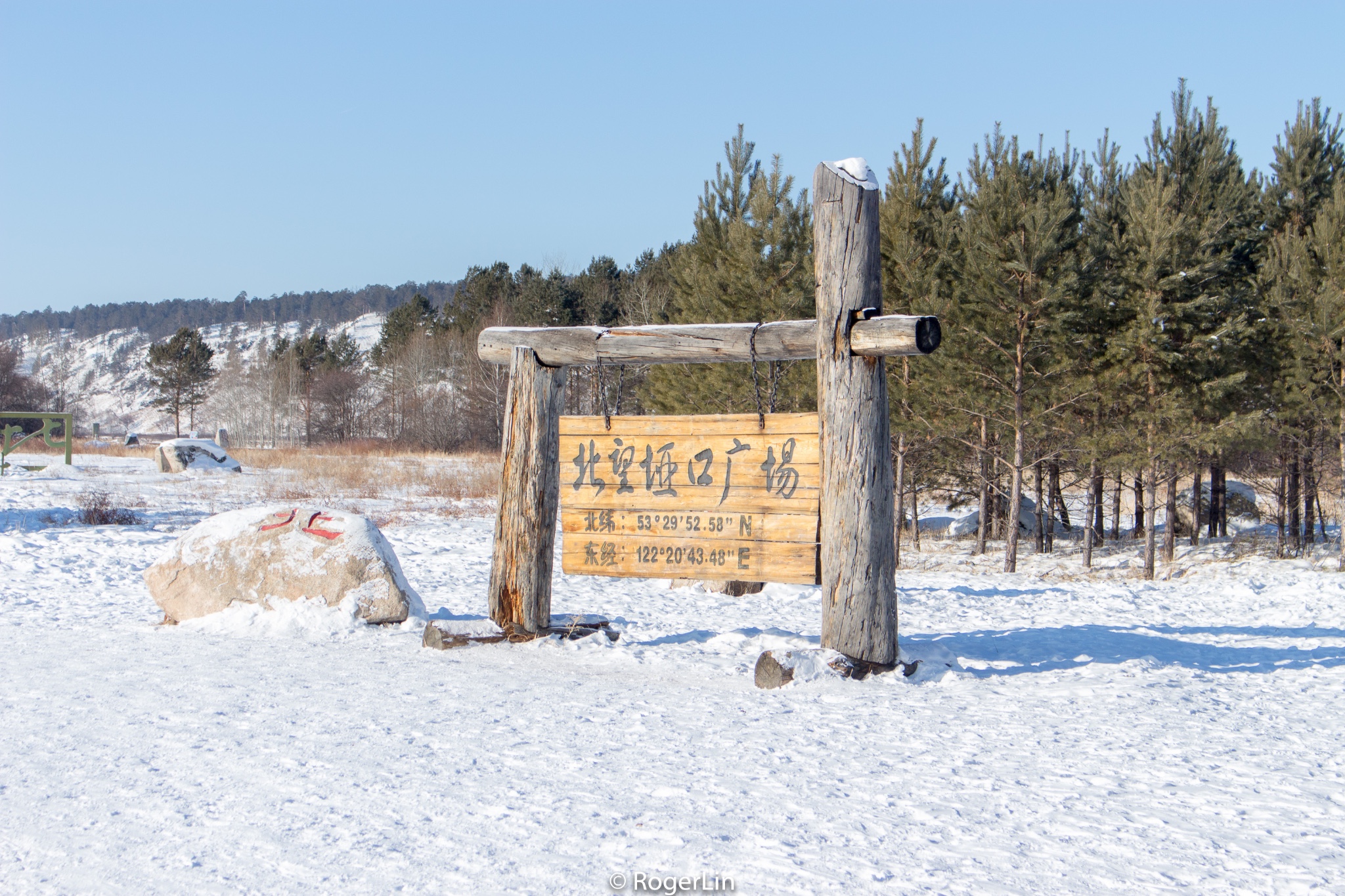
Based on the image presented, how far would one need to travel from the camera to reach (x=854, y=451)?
19.5 feet

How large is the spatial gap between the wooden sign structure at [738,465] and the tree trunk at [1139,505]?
1391 cm

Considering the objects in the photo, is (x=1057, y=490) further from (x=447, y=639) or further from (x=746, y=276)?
(x=447, y=639)

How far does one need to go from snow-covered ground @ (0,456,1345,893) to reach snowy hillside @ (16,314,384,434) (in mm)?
92114

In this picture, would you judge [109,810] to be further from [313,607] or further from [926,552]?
[926,552]

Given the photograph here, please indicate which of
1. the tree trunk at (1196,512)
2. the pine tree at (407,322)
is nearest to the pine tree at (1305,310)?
the tree trunk at (1196,512)

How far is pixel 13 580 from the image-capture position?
31.3 ft

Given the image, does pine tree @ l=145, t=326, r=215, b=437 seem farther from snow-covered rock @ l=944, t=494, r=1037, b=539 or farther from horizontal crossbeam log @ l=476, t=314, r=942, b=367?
horizontal crossbeam log @ l=476, t=314, r=942, b=367

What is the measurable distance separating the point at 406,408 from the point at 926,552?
124 ft

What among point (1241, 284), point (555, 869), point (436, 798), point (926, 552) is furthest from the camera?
point (926, 552)

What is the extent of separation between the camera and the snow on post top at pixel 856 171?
236 inches

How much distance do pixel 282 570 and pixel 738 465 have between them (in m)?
3.77

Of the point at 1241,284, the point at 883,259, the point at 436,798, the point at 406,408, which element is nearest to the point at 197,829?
the point at 436,798

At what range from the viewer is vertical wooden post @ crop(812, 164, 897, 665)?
5926mm

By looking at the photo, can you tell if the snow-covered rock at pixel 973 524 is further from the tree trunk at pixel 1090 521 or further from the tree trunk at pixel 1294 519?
the tree trunk at pixel 1294 519
